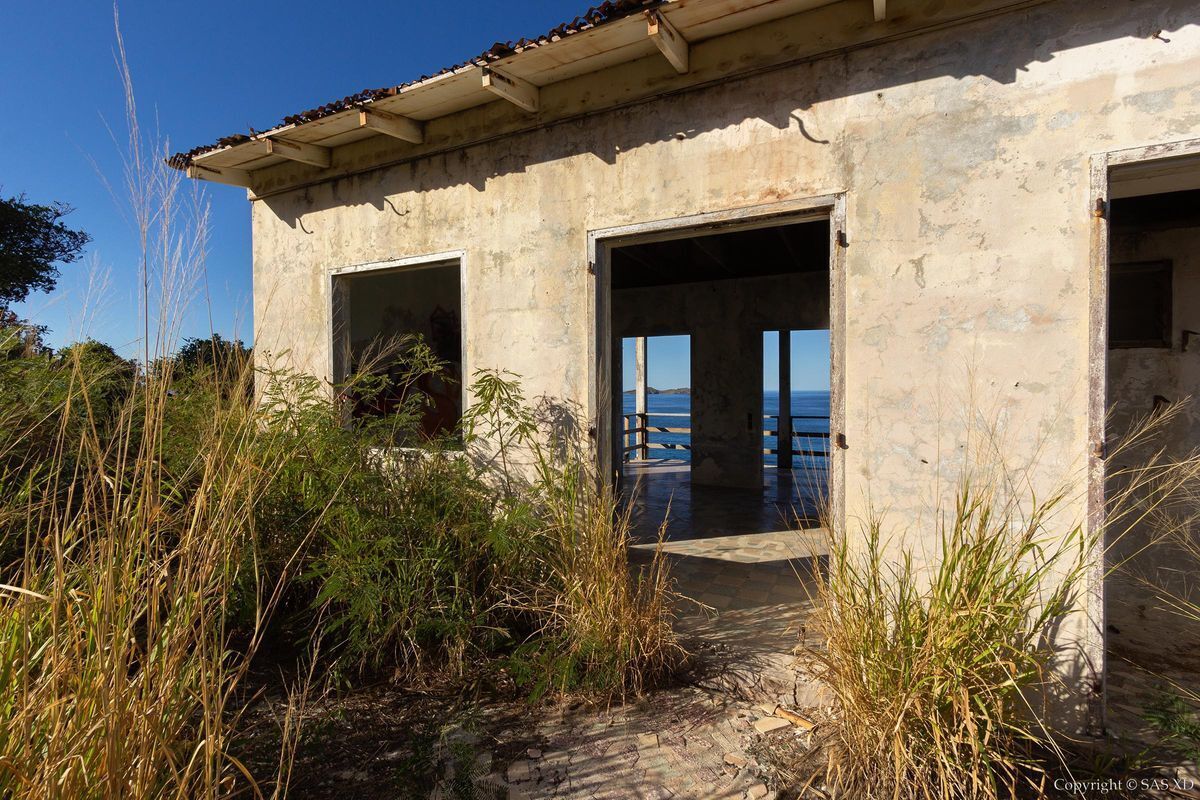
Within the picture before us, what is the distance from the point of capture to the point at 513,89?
344 centimetres

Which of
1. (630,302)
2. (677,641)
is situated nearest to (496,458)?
(677,641)

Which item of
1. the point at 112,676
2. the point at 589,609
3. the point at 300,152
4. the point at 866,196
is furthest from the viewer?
the point at 300,152

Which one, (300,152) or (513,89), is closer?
(513,89)

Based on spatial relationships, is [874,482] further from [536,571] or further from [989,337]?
[536,571]

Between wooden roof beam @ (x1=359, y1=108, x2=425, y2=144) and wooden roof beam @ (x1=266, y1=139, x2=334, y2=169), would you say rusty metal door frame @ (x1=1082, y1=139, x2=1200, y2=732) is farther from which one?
wooden roof beam @ (x1=266, y1=139, x2=334, y2=169)

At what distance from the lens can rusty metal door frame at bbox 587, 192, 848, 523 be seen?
111 inches

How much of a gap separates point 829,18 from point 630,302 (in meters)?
5.98

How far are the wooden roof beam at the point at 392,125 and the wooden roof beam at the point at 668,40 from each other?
1.90m

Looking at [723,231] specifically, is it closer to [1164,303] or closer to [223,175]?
[1164,303]

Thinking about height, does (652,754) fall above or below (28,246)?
below

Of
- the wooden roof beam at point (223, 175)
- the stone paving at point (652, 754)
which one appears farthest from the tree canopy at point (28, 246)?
the stone paving at point (652, 754)

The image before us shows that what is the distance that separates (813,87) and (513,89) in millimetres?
1752

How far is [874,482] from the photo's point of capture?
2768mm

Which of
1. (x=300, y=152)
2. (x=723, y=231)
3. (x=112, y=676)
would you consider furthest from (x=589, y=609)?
(x=300, y=152)
